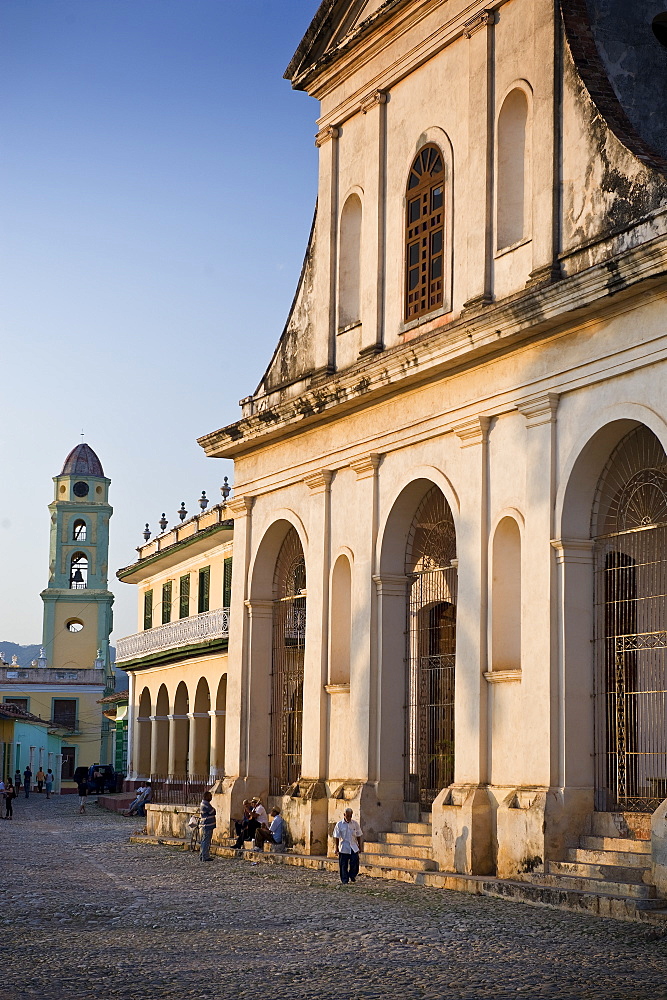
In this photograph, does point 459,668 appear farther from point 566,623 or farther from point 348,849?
point 348,849

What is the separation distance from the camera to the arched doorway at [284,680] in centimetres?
2172

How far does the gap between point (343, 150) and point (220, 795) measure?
959 centimetres

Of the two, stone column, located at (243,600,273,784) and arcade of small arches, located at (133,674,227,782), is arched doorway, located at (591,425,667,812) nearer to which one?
stone column, located at (243,600,273,784)

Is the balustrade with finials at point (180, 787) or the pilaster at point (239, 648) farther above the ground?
the pilaster at point (239, 648)

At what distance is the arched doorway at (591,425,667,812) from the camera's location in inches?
584

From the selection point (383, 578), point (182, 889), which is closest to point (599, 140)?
point (383, 578)

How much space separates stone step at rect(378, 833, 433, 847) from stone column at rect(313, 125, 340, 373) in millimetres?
Answer: 6390

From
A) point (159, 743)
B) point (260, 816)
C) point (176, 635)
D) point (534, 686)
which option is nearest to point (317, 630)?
point (260, 816)

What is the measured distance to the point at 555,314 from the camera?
583 inches

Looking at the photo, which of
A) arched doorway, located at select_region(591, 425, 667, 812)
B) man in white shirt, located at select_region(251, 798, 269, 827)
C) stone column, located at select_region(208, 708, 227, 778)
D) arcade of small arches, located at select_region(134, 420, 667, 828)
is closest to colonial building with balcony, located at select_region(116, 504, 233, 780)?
stone column, located at select_region(208, 708, 227, 778)

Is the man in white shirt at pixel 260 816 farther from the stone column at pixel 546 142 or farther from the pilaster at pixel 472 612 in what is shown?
the stone column at pixel 546 142

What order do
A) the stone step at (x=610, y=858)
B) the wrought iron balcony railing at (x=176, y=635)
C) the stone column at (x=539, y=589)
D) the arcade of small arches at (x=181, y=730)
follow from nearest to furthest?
1. the stone step at (x=610, y=858)
2. the stone column at (x=539, y=589)
3. the wrought iron balcony railing at (x=176, y=635)
4. the arcade of small arches at (x=181, y=730)

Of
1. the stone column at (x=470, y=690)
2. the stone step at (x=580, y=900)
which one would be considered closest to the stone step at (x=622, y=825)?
the stone step at (x=580, y=900)

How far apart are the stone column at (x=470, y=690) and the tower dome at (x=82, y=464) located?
5253cm
